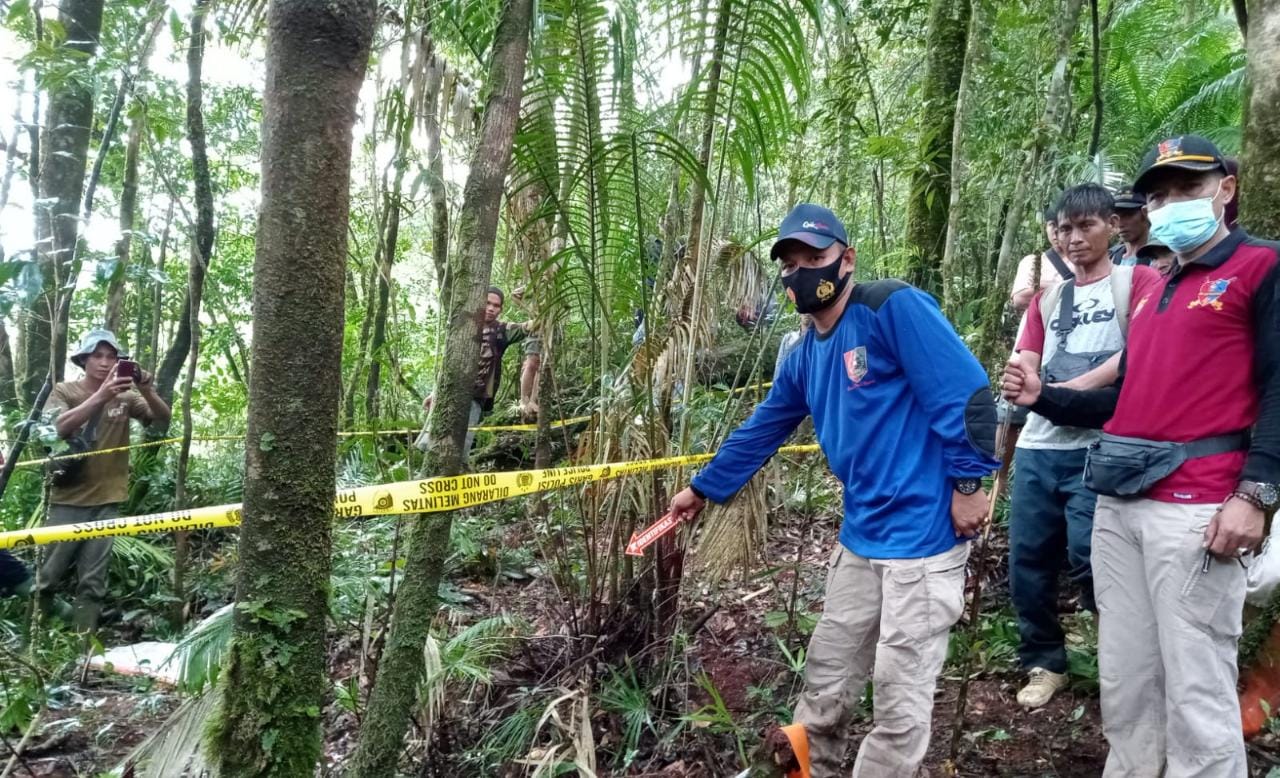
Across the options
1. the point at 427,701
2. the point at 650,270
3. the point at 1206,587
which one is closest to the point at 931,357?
the point at 1206,587

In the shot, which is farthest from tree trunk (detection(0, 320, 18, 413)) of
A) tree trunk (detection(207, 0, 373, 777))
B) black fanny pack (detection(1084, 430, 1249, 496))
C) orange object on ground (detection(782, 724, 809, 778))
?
black fanny pack (detection(1084, 430, 1249, 496))

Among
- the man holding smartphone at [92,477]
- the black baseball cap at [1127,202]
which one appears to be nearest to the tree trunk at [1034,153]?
the black baseball cap at [1127,202]

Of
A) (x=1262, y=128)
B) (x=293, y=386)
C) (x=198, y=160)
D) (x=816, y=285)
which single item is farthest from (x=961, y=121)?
(x=198, y=160)

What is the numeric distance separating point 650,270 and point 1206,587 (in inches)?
89.4

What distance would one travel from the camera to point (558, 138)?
10.2 feet

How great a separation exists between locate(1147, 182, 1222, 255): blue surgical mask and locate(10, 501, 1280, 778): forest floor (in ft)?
5.93

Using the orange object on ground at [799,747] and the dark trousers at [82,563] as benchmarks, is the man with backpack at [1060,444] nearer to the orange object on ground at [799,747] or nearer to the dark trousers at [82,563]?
the orange object on ground at [799,747]

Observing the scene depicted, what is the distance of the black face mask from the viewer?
262 cm

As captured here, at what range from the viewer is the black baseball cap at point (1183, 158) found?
2.30 m

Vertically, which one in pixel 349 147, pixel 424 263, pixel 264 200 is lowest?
pixel 264 200

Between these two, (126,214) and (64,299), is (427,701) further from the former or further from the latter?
(126,214)

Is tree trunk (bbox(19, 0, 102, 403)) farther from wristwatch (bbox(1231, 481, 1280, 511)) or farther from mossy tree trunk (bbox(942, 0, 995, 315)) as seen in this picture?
wristwatch (bbox(1231, 481, 1280, 511))

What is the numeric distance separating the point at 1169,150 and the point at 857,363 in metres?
1.08

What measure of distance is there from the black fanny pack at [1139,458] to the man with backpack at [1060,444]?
0.69m
